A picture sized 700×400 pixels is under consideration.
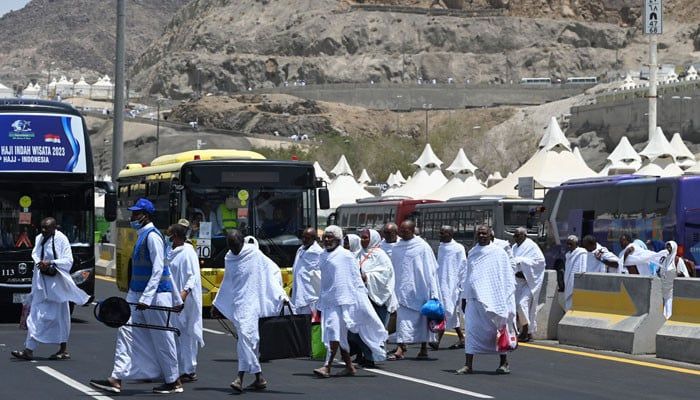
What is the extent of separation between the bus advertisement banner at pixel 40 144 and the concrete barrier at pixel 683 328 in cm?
1024

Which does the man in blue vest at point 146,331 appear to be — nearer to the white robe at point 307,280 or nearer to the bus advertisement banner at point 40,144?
the white robe at point 307,280

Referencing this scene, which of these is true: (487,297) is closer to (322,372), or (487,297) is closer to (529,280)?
(322,372)

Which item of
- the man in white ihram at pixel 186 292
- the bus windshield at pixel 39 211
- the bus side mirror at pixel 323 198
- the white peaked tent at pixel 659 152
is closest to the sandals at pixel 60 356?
the man in white ihram at pixel 186 292

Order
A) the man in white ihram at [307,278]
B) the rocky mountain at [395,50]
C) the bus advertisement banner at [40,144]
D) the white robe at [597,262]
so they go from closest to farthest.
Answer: the man in white ihram at [307,278] → the white robe at [597,262] → the bus advertisement banner at [40,144] → the rocky mountain at [395,50]

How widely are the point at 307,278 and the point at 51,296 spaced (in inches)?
120

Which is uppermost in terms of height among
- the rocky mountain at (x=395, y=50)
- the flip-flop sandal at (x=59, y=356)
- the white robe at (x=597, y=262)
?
the rocky mountain at (x=395, y=50)

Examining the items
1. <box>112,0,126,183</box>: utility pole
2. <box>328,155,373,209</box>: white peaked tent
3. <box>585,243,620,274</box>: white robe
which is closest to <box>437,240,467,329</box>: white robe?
<box>585,243,620,274</box>: white robe

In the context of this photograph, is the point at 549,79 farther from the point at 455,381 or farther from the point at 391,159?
the point at 455,381

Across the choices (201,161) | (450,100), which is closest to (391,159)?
(450,100)

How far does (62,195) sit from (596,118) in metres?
78.2

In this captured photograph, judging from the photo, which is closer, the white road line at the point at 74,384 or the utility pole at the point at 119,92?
the white road line at the point at 74,384

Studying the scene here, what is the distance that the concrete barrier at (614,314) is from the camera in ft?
60.3

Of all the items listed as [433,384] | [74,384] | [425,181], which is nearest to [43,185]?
[74,384]

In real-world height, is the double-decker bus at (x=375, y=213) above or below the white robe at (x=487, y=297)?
above
